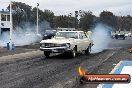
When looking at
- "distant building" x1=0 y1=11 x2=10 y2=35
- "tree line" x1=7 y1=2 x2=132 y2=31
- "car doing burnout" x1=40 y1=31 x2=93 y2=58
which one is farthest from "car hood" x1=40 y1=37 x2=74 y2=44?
"tree line" x1=7 y1=2 x2=132 y2=31

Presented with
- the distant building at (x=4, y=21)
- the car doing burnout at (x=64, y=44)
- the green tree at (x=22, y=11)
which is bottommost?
the car doing burnout at (x=64, y=44)

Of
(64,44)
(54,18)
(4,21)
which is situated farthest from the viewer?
(54,18)

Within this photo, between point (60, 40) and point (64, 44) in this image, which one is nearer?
point (64, 44)

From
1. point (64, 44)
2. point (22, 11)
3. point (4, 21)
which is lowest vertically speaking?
point (64, 44)

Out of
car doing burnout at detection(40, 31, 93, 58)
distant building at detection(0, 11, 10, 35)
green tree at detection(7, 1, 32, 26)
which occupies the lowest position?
car doing burnout at detection(40, 31, 93, 58)

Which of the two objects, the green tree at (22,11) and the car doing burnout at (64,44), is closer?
the car doing burnout at (64,44)

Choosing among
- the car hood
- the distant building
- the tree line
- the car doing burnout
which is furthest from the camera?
the tree line

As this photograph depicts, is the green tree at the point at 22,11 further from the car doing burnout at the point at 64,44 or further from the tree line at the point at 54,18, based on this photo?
the car doing burnout at the point at 64,44

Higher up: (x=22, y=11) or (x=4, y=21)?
(x=22, y=11)

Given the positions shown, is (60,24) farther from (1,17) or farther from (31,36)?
(1,17)

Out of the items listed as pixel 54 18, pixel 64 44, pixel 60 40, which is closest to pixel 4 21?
pixel 60 40

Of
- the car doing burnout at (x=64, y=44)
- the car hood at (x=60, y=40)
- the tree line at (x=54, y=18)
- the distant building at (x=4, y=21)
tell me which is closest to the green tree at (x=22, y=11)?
the tree line at (x=54, y=18)

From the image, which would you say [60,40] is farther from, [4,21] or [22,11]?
[22,11]

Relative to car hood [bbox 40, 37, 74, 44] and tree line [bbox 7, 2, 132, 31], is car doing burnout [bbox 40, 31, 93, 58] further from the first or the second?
tree line [bbox 7, 2, 132, 31]
